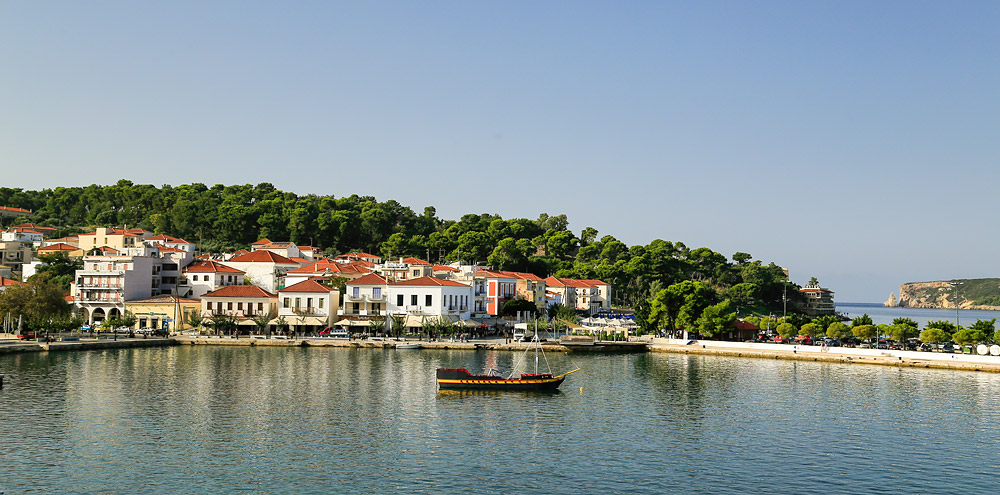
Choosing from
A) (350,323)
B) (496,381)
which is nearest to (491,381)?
(496,381)

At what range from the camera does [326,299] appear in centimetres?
8256

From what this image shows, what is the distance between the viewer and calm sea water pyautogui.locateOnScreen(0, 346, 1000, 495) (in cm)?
2706

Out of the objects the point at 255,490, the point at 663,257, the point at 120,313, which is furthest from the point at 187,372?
the point at 663,257

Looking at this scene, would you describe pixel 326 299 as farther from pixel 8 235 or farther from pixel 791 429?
pixel 8 235

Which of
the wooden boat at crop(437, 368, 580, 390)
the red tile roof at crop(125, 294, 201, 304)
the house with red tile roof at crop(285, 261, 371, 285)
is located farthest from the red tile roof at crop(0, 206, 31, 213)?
the wooden boat at crop(437, 368, 580, 390)

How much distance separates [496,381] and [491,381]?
289 mm

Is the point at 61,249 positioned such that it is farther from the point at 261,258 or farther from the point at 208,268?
the point at 208,268

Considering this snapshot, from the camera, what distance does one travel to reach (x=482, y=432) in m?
35.1

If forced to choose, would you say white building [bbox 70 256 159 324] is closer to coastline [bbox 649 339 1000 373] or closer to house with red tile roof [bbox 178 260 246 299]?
house with red tile roof [bbox 178 260 246 299]

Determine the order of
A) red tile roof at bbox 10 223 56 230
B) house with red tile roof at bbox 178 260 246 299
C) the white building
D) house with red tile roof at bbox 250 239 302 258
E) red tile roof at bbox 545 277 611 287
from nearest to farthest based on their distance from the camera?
the white building
house with red tile roof at bbox 178 260 246 299
house with red tile roof at bbox 250 239 302 258
red tile roof at bbox 545 277 611 287
red tile roof at bbox 10 223 56 230

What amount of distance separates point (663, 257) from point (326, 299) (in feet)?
259

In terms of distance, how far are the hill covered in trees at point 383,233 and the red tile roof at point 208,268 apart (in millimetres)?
42877

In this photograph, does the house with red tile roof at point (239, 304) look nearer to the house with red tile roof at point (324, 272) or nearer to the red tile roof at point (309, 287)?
the red tile roof at point (309, 287)

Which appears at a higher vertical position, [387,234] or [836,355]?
[387,234]
